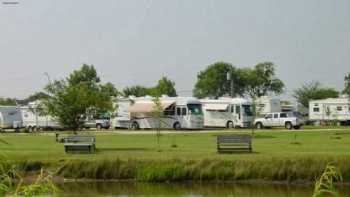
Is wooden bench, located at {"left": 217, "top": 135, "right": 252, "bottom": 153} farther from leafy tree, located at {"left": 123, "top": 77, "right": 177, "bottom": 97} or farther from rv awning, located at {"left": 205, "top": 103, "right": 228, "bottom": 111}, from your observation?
leafy tree, located at {"left": 123, "top": 77, "right": 177, "bottom": 97}

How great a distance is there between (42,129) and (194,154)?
44.3 metres

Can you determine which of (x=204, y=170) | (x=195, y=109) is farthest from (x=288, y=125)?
(x=204, y=170)

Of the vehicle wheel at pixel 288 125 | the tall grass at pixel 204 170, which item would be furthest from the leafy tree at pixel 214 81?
the tall grass at pixel 204 170

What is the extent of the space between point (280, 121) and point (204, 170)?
40.4 m

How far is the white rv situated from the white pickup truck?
1039mm

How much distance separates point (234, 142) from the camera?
3162 centimetres

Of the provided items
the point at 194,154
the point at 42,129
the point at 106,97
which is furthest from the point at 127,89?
the point at 194,154

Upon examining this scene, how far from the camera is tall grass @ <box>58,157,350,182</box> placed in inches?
1019

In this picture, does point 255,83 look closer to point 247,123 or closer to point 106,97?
point 247,123

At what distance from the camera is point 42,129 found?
71.8 meters

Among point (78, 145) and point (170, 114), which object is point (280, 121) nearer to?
point (170, 114)

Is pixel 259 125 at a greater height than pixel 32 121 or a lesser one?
lesser

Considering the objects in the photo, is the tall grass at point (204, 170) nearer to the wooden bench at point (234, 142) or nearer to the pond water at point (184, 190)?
the pond water at point (184, 190)

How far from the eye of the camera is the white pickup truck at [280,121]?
212 ft
